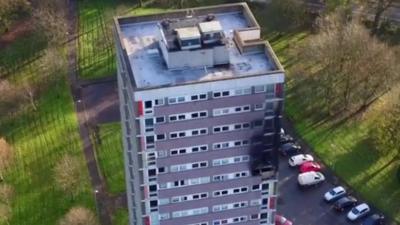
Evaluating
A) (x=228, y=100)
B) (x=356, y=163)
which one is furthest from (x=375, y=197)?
(x=228, y=100)

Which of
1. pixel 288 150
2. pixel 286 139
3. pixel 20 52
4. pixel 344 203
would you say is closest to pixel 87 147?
pixel 20 52

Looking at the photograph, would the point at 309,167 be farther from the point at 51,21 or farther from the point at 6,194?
the point at 51,21

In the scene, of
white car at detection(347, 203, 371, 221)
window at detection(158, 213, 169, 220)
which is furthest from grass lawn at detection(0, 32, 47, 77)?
window at detection(158, 213, 169, 220)

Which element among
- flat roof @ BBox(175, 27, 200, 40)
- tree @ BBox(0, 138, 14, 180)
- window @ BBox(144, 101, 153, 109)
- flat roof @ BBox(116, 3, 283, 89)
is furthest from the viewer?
tree @ BBox(0, 138, 14, 180)

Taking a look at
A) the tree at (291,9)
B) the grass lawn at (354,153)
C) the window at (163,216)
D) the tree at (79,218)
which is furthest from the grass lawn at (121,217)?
the tree at (291,9)

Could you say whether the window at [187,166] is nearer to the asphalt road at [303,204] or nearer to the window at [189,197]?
the window at [189,197]

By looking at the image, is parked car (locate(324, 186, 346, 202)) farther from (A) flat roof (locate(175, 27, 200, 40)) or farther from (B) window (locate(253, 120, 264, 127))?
(A) flat roof (locate(175, 27, 200, 40))
